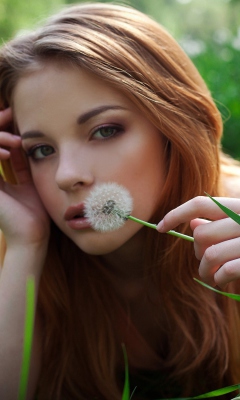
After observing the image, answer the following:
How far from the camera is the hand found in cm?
139

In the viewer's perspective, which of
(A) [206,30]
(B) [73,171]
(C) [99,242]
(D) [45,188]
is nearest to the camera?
(B) [73,171]

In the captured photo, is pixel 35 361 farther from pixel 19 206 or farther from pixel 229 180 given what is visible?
pixel 229 180

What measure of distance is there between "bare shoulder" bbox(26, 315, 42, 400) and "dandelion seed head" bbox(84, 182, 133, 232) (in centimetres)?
73

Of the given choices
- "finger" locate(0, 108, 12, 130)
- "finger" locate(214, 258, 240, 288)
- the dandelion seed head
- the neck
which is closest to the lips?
the dandelion seed head

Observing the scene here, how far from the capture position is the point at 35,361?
2.19m

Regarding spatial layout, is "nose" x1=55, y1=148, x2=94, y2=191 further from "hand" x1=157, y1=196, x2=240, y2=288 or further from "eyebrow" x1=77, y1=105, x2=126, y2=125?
"hand" x1=157, y1=196, x2=240, y2=288

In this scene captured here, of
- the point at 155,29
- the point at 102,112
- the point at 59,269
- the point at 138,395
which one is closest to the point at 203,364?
the point at 138,395

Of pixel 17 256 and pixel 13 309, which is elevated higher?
pixel 17 256

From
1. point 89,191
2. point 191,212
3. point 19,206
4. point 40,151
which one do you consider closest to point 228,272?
point 191,212

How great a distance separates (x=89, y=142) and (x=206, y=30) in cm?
2394

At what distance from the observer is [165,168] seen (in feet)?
6.53

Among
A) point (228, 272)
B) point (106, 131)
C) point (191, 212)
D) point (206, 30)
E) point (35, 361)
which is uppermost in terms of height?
point (206, 30)

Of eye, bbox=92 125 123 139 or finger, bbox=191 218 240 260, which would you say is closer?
finger, bbox=191 218 240 260

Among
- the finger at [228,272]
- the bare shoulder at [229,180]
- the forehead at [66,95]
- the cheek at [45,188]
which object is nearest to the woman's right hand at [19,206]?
the cheek at [45,188]
